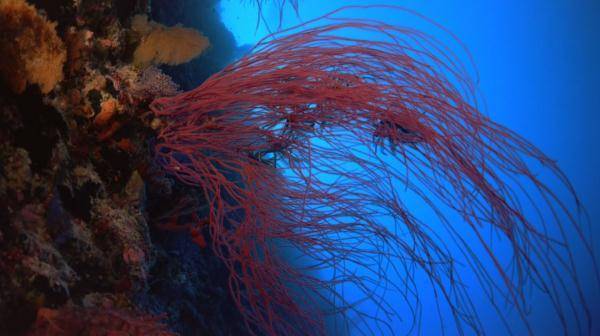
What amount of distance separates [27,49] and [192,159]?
105cm

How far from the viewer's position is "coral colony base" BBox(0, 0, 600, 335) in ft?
5.09

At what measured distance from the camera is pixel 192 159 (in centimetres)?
238

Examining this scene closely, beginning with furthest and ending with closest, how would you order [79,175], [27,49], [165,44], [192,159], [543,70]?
[543,70]
[165,44]
[192,159]
[79,175]
[27,49]

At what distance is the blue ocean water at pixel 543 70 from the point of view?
34969 millimetres

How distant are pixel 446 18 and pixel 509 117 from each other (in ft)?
54.7

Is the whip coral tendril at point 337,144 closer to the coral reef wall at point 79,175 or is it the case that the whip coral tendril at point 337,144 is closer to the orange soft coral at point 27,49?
the coral reef wall at point 79,175

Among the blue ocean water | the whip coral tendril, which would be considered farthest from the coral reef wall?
the blue ocean water

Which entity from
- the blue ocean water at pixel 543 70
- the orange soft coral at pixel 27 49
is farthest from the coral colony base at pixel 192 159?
the blue ocean water at pixel 543 70

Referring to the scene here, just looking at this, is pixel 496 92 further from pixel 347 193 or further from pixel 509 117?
pixel 347 193

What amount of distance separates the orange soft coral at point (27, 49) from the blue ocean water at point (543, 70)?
3383cm

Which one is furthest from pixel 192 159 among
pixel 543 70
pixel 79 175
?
pixel 543 70

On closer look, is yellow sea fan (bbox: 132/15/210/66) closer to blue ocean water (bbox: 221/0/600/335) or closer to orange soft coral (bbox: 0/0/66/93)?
orange soft coral (bbox: 0/0/66/93)

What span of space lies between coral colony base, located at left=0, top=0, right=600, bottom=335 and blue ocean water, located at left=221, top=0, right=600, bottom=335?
33.0 m

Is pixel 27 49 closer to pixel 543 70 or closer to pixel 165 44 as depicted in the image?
pixel 165 44
